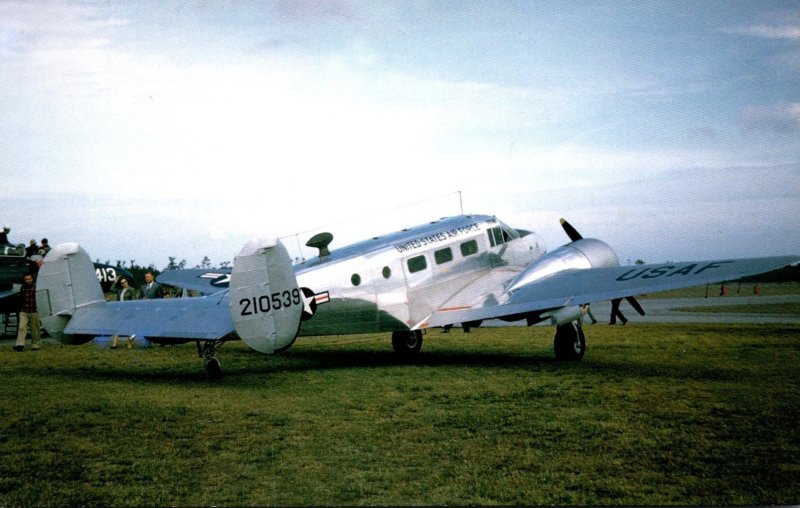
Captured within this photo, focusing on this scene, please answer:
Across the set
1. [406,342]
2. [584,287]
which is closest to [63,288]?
[406,342]

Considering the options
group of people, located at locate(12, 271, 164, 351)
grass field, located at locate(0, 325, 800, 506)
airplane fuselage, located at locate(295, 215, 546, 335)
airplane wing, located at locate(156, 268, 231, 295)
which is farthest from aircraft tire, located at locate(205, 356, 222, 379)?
group of people, located at locate(12, 271, 164, 351)

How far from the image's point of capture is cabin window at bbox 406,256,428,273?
1356cm

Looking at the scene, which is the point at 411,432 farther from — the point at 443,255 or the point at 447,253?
the point at 447,253

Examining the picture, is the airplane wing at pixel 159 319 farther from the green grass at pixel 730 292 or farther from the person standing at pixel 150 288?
the green grass at pixel 730 292

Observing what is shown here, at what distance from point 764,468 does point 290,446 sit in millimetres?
4247

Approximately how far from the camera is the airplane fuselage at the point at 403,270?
1241cm

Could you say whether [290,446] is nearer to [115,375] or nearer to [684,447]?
[684,447]

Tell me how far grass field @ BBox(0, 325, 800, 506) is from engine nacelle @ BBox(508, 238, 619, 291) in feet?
5.58

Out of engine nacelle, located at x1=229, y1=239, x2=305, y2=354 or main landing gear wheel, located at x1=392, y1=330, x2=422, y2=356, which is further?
main landing gear wheel, located at x1=392, y1=330, x2=422, y2=356

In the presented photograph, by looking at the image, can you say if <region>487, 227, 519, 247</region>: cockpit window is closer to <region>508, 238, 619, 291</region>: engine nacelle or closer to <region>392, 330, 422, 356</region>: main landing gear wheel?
<region>508, 238, 619, 291</region>: engine nacelle

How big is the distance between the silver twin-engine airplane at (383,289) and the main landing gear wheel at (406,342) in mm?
23

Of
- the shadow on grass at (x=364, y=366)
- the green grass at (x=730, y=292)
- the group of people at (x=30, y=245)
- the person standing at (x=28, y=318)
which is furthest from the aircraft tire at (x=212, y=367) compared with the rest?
the green grass at (x=730, y=292)

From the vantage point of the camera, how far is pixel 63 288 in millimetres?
12461

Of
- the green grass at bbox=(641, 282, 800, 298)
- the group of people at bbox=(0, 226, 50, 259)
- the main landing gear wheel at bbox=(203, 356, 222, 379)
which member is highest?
the group of people at bbox=(0, 226, 50, 259)
